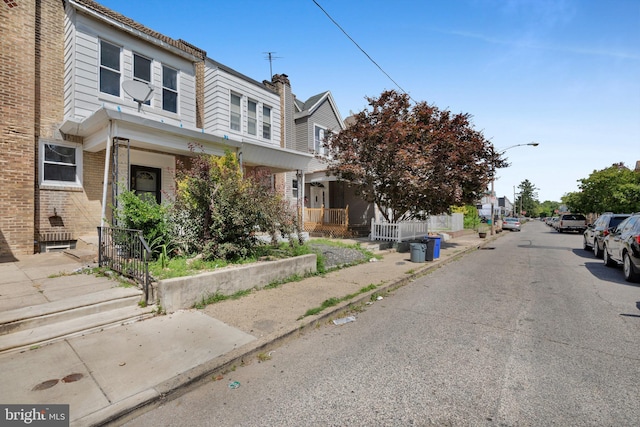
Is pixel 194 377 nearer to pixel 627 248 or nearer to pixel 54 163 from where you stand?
pixel 54 163

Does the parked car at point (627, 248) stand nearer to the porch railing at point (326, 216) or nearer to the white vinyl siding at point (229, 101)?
the porch railing at point (326, 216)

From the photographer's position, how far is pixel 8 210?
7980 mm

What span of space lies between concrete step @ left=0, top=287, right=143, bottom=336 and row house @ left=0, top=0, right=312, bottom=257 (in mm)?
2657

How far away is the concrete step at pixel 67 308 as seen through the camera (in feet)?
13.0

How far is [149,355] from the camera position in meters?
3.69

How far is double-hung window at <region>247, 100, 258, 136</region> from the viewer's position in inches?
567

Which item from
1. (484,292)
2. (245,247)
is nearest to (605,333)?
(484,292)

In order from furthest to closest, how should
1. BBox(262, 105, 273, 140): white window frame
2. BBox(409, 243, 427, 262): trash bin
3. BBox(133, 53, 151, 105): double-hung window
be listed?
1. BBox(262, 105, 273, 140): white window frame
2. BBox(409, 243, 427, 262): trash bin
3. BBox(133, 53, 151, 105): double-hung window

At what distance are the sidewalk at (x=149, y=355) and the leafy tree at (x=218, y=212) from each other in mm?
1415

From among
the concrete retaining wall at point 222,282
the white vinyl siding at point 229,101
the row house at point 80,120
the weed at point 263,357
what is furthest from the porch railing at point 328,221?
the weed at point 263,357

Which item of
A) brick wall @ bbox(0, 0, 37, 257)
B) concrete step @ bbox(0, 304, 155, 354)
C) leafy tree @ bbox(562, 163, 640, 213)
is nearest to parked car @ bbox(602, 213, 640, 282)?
concrete step @ bbox(0, 304, 155, 354)

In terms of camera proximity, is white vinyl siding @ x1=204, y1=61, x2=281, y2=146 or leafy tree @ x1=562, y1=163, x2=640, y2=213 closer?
white vinyl siding @ x1=204, y1=61, x2=281, y2=146

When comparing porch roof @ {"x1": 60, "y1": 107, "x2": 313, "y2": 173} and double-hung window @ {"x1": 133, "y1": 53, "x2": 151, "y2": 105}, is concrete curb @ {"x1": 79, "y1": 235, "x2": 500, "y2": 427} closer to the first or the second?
porch roof @ {"x1": 60, "y1": 107, "x2": 313, "y2": 173}

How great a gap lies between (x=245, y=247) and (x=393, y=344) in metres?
4.06
